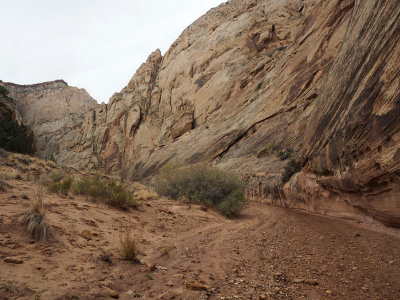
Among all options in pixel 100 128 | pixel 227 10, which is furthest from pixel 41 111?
pixel 227 10

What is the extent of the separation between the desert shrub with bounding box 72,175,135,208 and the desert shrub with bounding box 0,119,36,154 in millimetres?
16067

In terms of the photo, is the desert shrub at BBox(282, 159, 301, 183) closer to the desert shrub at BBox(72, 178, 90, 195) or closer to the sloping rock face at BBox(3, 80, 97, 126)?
the desert shrub at BBox(72, 178, 90, 195)

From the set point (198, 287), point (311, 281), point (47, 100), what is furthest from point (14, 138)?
point (47, 100)

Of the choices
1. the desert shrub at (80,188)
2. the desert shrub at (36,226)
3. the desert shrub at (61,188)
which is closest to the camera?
the desert shrub at (36,226)

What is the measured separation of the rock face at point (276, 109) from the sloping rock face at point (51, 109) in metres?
0.62

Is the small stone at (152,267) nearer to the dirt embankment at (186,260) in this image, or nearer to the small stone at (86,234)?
the dirt embankment at (186,260)

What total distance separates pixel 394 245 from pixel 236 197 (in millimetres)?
5596

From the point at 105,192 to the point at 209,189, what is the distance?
14.0ft

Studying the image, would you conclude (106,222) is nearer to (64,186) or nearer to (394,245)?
(64,186)

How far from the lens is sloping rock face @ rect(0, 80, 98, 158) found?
52000 millimetres

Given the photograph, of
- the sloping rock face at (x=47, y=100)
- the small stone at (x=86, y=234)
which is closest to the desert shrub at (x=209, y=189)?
the small stone at (x=86, y=234)

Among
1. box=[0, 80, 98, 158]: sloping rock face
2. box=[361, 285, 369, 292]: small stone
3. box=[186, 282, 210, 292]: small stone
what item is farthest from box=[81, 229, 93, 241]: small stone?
box=[0, 80, 98, 158]: sloping rock face

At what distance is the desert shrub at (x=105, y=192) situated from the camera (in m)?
7.51

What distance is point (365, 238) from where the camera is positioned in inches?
221
